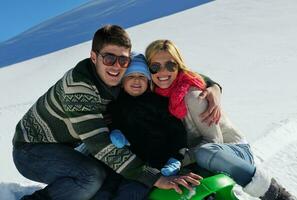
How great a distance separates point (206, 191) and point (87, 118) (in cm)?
82

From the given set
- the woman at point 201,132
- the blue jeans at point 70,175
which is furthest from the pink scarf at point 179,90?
the blue jeans at point 70,175

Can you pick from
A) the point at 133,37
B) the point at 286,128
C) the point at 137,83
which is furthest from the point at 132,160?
the point at 133,37

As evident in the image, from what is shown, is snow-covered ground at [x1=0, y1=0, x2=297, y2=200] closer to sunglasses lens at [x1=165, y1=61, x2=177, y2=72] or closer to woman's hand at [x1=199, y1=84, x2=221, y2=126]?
woman's hand at [x1=199, y1=84, x2=221, y2=126]

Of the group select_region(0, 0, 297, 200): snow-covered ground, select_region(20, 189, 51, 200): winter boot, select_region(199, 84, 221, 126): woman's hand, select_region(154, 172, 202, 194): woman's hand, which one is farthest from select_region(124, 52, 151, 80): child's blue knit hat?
select_region(0, 0, 297, 200): snow-covered ground

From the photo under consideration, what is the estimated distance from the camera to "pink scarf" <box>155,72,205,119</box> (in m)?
3.13

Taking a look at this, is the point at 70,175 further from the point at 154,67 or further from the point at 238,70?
the point at 238,70

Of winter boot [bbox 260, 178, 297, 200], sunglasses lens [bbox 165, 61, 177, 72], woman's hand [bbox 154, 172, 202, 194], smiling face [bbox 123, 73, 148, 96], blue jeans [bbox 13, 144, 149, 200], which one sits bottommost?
winter boot [bbox 260, 178, 297, 200]

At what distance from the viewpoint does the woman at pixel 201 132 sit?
9.55 ft

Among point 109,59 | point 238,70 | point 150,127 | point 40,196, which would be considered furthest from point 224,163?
point 238,70

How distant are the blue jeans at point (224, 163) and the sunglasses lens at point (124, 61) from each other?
27.0 inches

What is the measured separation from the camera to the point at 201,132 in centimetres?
323

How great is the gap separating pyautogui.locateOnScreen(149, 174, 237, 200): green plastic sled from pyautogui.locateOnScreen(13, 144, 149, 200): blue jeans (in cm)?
23

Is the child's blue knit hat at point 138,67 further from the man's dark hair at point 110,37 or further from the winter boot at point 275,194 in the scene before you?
the winter boot at point 275,194

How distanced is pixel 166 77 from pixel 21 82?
10203 millimetres
